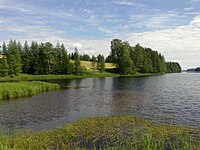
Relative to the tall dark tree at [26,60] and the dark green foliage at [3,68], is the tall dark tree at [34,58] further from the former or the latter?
the dark green foliage at [3,68]

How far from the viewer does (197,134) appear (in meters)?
20.0

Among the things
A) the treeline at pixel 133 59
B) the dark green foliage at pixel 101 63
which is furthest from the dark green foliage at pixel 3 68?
the treeline at pixel 133 59

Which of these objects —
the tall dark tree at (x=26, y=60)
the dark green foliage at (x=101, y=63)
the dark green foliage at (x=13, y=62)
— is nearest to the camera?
the dark green foliage at (x=13, y=62)

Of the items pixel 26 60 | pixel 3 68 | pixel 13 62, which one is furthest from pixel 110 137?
pixel 26 60

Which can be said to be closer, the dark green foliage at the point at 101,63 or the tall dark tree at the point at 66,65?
the tall dark tree at the point at 66,65

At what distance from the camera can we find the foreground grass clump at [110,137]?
16.3 metres

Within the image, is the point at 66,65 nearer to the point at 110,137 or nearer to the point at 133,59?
the point at 133,59

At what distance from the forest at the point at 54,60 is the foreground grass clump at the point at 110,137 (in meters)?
85.8

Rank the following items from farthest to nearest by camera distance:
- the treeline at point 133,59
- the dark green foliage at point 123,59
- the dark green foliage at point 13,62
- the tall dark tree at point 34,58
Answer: the treeline at point 133,59 → the dark green foliage at point 123,59 → the tall dark tree at point 34,58 → the dark green foliage at point 13,62

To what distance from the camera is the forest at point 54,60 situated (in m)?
108

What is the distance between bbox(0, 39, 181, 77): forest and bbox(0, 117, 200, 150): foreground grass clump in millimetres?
85825

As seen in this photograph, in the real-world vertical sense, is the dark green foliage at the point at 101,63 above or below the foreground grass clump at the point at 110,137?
above

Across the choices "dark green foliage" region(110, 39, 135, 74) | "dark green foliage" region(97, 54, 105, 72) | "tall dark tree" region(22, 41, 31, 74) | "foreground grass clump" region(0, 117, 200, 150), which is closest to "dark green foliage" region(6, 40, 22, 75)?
"tall dark tree" region(22, 41, 31, 74)

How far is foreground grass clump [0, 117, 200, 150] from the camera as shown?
16.3 meters
